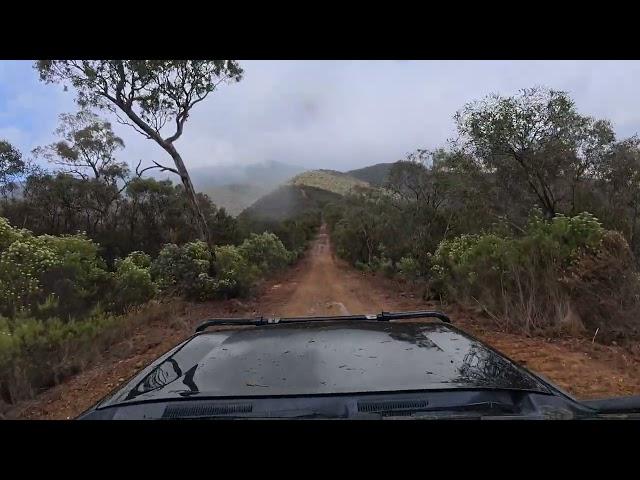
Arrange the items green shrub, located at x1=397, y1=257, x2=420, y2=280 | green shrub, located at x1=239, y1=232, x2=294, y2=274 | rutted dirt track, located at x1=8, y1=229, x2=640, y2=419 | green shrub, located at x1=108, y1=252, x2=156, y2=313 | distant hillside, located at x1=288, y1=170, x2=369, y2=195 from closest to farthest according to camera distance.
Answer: rutted dirt track, located at x1=8, y1=229, x2=640, y2=419
green shrub, located at x1=108, y1=252, x2=156, y2=313
green shrub, located at x1=397, y1=257, x2=420, y2=280
green shrub, located at x1=239, y1=232, x2=294, y2=274
distant hillside, located at x1=288, y1=170, x2=369, y2=195

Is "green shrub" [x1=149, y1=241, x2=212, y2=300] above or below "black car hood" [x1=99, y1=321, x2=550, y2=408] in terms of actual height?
below

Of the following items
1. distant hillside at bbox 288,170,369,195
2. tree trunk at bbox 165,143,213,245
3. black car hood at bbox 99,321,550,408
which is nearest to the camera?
black car hood at bbox 99,321,550,408

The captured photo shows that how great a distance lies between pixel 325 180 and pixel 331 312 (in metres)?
76.8

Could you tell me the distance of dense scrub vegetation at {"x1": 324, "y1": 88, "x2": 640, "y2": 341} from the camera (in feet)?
28.3

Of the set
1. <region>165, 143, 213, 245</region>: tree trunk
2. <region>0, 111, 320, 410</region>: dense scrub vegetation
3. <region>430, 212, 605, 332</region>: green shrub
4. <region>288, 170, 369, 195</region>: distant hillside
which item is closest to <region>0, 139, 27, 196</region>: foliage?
<region>0, 111, 320, 410</region>: dense scrub vegetation

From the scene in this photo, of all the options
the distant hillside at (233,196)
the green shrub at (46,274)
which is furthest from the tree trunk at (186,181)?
the distant hillside at (233,196)

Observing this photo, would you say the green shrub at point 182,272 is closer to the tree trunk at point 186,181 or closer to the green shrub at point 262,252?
the tree trunk at point 186,181

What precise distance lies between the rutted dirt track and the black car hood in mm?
3993

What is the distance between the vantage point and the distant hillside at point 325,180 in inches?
3201

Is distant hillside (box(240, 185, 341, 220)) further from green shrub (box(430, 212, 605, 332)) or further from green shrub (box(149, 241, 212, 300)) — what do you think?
green shrub (box(430, 212, 605, 332))

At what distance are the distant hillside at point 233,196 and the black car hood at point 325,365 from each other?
2501 centimetres
